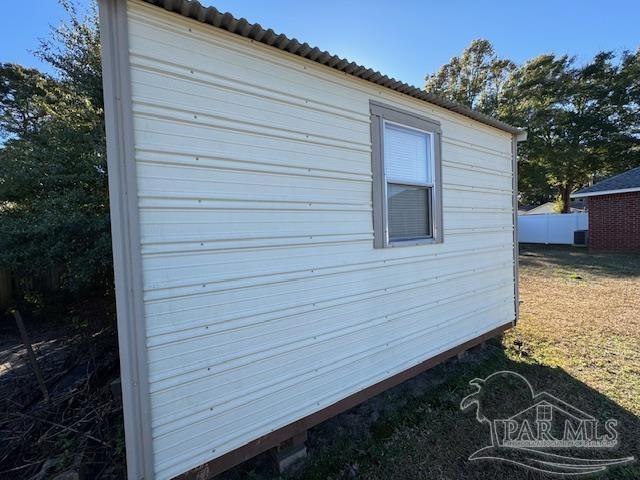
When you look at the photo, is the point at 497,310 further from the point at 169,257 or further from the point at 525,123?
the point at 525,123

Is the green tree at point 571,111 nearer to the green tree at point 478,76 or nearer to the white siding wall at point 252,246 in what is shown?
the green tree at point 478,76

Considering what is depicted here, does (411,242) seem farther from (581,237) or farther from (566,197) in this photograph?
(566,197)

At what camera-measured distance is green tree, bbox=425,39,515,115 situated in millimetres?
18875

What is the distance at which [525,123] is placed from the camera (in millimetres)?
18641

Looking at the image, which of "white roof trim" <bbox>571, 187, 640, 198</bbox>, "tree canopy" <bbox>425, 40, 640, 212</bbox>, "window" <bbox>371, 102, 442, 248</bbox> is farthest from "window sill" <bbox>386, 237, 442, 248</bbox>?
"tree canopy" <bbox>425, 40, 640, 212</bbox>

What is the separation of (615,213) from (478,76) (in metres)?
10.8

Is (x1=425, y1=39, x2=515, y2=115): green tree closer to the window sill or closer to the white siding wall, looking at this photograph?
the window sill

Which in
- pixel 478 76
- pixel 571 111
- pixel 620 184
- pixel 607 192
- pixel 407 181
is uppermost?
pixel 478 76

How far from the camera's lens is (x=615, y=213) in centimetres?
1342

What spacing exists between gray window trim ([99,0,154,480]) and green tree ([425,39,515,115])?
2059 cm

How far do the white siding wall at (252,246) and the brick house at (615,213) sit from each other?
14.9 metres

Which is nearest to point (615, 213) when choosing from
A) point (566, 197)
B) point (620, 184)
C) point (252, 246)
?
point (620, 184)

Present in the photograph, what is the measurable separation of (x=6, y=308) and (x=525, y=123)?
23.6 meters

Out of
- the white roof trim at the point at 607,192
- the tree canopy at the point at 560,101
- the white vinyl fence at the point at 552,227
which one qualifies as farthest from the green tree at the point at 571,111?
the white roof trim at the point at 607,192
